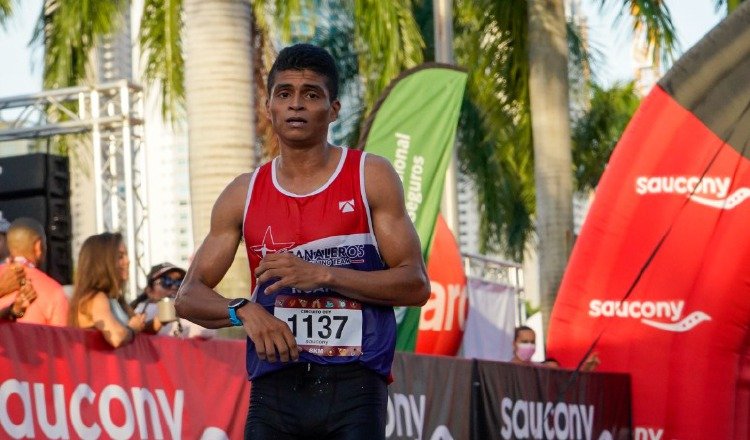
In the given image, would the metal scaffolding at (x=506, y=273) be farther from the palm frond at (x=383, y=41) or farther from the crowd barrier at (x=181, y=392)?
the crowd barrier at (x=181, y=392)

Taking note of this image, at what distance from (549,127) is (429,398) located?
8.68 m

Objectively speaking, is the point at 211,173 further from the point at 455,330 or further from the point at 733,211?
the point at 455,330

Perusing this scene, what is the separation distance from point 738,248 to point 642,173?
98 centimetres

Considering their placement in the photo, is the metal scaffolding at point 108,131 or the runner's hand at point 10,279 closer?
the runner's hand at point 10,279

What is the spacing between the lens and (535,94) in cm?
1764

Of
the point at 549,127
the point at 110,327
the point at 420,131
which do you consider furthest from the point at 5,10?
the point at 110,327

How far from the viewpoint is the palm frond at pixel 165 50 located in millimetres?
13977

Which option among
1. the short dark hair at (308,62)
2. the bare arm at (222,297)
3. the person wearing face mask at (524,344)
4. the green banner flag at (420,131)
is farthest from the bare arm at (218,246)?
the person wearing face mask at (524,344)

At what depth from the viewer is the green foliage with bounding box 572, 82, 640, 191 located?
30.3m

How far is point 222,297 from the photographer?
14.4ft

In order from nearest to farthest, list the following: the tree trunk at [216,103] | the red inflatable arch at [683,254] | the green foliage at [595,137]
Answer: the tree trunk at [216,103], the red inflatable arch at [683,254], the green foliage at [595,137]

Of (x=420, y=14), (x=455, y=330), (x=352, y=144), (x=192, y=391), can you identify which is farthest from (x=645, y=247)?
(x=420, y=14)

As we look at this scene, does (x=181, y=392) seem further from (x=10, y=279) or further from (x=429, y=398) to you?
(x=429, y=398)

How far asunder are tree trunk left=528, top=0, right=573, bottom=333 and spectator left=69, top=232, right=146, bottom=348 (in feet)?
32.7
